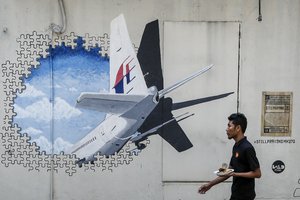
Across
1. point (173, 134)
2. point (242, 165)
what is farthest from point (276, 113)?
point (242, 165)

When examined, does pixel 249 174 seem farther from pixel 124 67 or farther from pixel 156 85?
pixel 124 67

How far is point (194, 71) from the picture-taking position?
574 centimetres

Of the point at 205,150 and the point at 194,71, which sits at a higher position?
the point at 194,71

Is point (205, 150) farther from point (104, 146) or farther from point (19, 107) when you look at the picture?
point (19, 107)

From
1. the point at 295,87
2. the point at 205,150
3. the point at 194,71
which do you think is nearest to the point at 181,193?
the point at 205,150

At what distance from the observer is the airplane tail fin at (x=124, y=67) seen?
5688mm

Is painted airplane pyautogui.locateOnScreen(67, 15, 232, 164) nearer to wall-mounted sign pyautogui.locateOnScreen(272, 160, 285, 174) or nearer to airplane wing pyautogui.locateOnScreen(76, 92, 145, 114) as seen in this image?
airplane wing pyautogui.locateOnScreen(76, 92, 145, 114)

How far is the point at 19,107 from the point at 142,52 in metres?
1.70

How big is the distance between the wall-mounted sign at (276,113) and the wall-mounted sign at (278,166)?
1.21 ft

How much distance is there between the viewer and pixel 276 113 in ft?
19.1

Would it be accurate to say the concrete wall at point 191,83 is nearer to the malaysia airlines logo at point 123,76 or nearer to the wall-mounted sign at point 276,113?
the wall-mounted sign at point 276,113

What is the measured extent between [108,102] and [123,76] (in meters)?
0.38

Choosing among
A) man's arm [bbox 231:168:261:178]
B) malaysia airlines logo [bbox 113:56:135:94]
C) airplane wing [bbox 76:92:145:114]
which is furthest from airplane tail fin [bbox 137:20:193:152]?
man's arm [bbox 231:168:261:178]

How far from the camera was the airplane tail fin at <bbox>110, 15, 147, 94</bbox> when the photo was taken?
5688 millimetres
